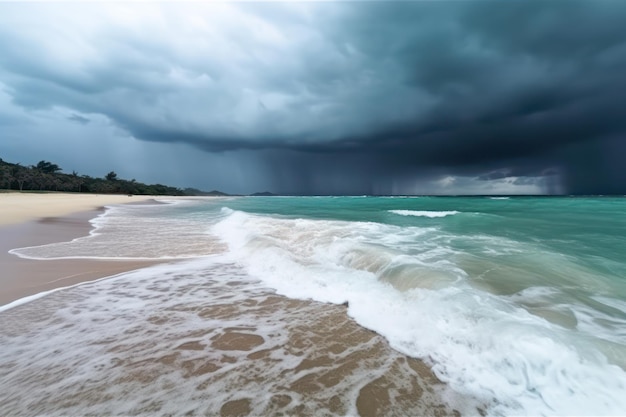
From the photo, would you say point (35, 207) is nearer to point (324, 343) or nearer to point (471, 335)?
point (324, 343)

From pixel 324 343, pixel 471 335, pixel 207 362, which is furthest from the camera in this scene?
pixel 471 335

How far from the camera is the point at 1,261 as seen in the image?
290 inches

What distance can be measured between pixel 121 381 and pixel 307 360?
2.12 m

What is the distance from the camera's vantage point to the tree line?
73938 mm

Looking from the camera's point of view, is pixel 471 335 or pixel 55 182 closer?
pixel 471 335

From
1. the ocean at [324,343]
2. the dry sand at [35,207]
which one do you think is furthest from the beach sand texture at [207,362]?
the dry sand at [35,207]

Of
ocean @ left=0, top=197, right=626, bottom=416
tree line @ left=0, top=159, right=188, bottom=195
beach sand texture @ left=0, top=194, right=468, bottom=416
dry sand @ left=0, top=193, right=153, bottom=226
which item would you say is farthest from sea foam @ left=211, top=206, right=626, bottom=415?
tree line @ left=0, top=159, right=188, bottom=195

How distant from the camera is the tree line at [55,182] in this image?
73938 millimetres

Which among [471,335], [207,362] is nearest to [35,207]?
[207,362]

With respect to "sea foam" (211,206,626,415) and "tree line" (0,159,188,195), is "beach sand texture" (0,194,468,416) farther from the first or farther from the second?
"tree line" (0,159,188,195)

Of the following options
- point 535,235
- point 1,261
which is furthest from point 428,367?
point 535,235

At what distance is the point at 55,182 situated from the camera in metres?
84.6

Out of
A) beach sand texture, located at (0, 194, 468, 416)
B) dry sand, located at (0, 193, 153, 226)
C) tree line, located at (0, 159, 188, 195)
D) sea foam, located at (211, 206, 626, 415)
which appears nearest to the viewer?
beach sand texture, located at (0, 194, 468, 416)

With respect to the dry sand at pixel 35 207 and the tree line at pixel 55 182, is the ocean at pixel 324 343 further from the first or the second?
the tree line at pixel 55 182
